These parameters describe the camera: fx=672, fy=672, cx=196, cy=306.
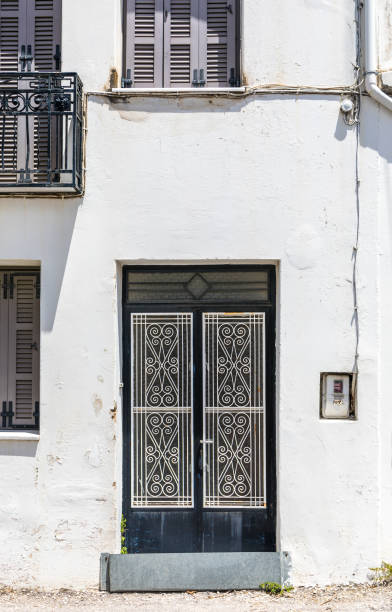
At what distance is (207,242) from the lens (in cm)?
636

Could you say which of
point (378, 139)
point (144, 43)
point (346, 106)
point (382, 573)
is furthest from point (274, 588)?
point (144, 43)

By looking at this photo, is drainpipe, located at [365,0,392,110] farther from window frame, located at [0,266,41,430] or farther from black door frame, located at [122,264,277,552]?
window frame, located at [0,266,41,430]

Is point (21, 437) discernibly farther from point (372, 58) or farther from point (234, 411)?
point (372, 58)

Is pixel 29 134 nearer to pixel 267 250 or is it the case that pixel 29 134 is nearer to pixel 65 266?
pixel 65 266

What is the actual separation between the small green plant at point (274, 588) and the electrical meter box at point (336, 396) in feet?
5.25

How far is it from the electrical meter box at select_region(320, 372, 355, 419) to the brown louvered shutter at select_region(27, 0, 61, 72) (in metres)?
4.08

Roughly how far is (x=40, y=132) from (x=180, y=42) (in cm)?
166

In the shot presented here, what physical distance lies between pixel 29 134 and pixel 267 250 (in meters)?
2.58

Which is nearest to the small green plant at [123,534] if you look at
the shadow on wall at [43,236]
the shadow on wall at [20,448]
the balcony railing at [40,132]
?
the shadow on wall at [20,448]

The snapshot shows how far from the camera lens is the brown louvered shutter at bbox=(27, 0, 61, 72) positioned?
6.69 meters

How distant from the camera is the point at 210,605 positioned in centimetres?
596

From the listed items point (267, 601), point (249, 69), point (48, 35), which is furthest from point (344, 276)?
point (48, 35)

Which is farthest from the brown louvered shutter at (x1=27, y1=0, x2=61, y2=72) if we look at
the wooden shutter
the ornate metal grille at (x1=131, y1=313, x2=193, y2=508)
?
the ornate metal grille at (x1=131, y1=313, x2=193, y2=508)

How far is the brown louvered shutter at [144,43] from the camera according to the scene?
6.67 metres
